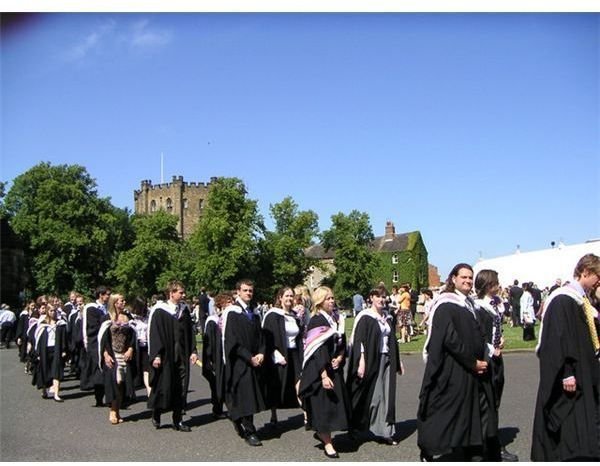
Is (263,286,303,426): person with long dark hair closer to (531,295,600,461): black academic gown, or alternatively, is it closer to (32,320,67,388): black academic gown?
(531,295,600,461): black academic gown

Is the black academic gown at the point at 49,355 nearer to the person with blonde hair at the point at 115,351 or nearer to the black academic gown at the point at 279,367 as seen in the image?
the person with blonde hair at the point at 115,351

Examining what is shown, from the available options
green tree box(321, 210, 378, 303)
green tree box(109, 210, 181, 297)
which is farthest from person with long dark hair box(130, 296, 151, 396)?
green tree box(321, 210, 378, 303)

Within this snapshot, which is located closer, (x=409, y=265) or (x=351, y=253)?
(x=351, y=253)

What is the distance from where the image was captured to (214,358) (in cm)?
1227

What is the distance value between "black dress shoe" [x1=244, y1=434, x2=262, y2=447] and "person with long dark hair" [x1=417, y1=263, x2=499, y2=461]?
2.46 m

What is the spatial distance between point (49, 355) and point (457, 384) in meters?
9.75

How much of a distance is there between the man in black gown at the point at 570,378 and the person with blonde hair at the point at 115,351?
260 inches

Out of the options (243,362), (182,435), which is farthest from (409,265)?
(243,362)

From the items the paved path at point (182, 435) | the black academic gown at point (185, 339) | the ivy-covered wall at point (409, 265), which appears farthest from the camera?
the ivy-covered wall at point (409, 265)

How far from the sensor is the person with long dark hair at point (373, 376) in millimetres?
8812

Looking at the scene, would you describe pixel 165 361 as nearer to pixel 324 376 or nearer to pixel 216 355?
pixel 216 355

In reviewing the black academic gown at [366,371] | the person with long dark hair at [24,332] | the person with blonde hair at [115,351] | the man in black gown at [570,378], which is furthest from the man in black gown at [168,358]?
the person with long dark hair at [24,332]

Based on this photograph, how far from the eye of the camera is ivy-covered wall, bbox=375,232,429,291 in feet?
291

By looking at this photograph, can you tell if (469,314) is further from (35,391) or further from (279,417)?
(35,391)
